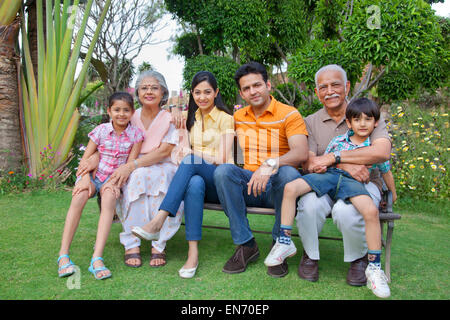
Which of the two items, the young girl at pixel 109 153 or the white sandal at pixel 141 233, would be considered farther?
the young girl at pixel 109 153

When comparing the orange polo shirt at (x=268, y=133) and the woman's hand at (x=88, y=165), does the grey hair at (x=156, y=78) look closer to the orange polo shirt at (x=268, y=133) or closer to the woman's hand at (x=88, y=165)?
the woman's hand at (x=88, y=165)

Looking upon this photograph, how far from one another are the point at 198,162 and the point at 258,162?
0.48 meters

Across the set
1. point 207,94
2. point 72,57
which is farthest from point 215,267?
point 72,57

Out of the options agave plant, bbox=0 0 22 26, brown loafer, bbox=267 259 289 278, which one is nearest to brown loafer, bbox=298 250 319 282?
brown loafer, bbox=267 259 289 278

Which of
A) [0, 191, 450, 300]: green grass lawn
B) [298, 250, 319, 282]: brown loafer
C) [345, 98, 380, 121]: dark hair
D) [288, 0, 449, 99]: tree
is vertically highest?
[288, 0, 449, 99]: tree

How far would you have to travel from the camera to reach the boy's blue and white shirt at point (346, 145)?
256cm

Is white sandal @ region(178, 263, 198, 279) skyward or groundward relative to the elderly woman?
groundward

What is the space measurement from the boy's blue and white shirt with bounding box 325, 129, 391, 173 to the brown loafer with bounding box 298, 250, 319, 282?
0.80 metres

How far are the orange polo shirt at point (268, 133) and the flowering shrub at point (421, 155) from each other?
3262mm

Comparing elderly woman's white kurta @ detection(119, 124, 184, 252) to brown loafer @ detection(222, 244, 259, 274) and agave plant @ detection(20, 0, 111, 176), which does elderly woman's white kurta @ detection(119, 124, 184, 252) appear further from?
agave plant @ detection(20, 0, 111, 176)

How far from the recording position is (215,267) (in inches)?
106

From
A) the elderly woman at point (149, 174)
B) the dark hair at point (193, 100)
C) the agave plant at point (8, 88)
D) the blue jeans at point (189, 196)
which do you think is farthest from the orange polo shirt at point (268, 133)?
the agave plant at point (8, 88)

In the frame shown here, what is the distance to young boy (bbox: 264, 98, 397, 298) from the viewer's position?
7.32ft
